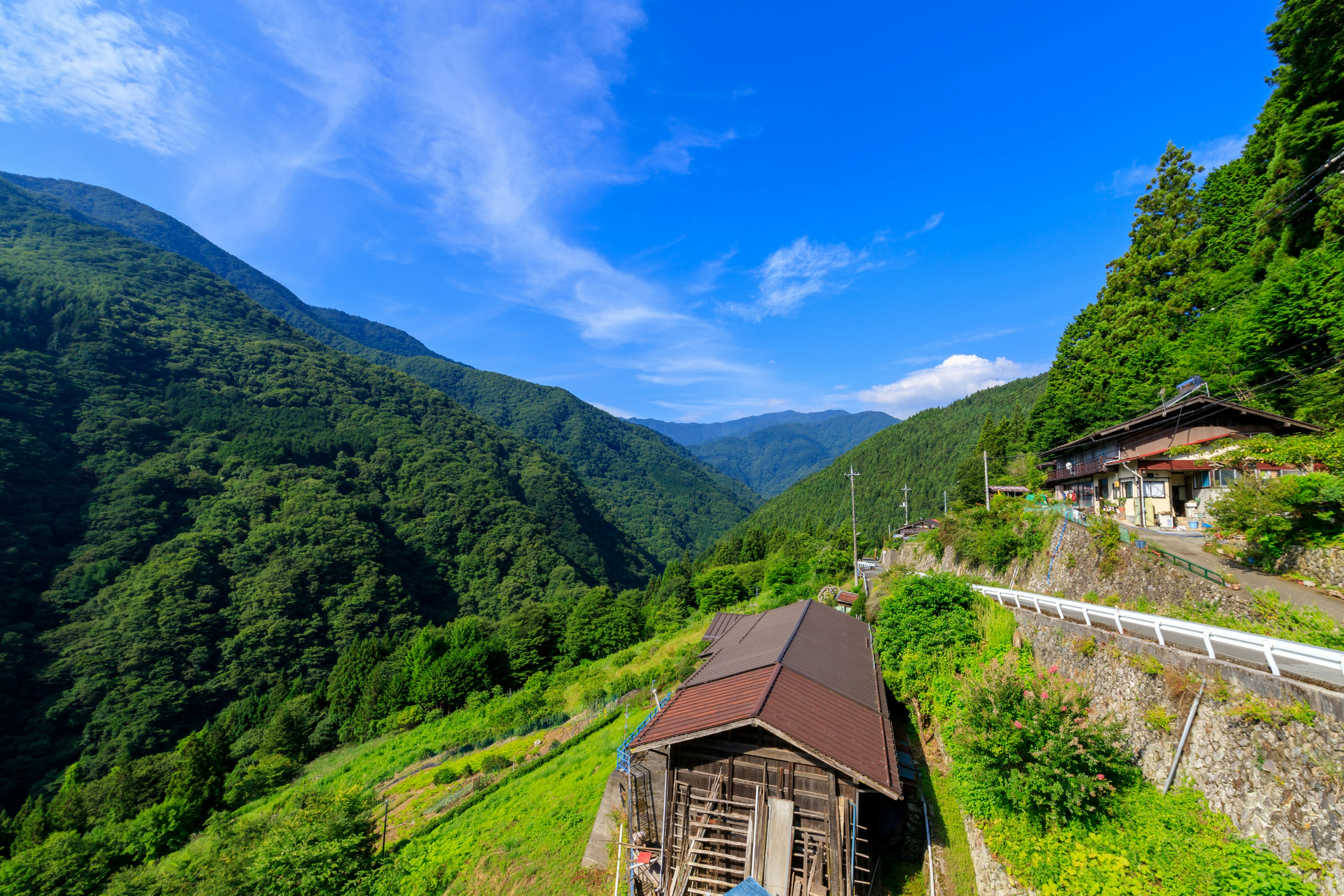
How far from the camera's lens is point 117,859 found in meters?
22.6

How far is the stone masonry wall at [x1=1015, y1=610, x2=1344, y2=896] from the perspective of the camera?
5.87m

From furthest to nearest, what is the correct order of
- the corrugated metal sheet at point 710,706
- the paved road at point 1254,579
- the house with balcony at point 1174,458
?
the house with balcony at point 1174,458, the corrugated metal sheet at point 710,706, the paved road at point 1254,579

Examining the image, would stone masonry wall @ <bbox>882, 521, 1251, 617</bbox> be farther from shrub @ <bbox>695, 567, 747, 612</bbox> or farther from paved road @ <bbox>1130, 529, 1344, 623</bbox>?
shrub @ <bbox>695, 567, 747, 612</bbox>

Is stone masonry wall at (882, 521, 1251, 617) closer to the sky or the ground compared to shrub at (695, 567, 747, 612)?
closer to the sky

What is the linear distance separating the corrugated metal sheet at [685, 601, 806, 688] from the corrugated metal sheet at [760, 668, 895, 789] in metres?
1.44

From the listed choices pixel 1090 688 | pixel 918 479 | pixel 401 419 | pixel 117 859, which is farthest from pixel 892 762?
pixel 401 419

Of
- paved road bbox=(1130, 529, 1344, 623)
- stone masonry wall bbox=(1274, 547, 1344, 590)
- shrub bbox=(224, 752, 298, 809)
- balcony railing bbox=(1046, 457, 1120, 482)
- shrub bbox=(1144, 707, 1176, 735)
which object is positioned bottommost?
shrub bbox=(224, 752, 298, 809)

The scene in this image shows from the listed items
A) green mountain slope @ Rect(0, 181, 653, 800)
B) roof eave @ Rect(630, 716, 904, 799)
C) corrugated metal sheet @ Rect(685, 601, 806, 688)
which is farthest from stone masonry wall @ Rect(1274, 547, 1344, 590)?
green mountain slope @ Rect(0, 181, 653, 800)

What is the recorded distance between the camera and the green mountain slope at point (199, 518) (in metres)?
54.6

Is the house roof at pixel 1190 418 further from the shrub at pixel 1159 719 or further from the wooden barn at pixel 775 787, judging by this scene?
the wooden barn at pixel 775 787

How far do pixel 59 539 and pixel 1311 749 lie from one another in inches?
4323

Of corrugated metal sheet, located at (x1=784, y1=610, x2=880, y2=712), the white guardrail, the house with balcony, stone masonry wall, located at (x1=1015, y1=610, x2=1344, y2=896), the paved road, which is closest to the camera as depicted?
stone masonry wall, located at (x1=1015, y1=610, x2=1344, y2=896)

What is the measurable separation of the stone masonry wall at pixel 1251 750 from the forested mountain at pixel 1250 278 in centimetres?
1392

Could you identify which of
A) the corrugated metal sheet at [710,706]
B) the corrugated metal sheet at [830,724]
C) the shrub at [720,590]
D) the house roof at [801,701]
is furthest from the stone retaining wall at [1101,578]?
the shrub at [720,590]
